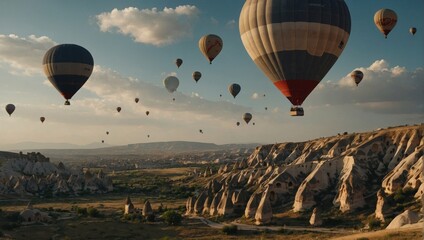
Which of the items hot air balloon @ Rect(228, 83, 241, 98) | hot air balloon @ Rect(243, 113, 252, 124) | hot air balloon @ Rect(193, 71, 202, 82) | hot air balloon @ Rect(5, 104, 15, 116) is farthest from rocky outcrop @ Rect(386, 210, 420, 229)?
hot air balloon @ Rect(5, 104, 15, 116)

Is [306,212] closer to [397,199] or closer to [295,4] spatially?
[397,199]

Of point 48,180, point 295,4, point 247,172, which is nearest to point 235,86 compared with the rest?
point 247,172

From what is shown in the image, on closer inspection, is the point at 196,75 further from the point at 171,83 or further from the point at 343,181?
the point at 343,181

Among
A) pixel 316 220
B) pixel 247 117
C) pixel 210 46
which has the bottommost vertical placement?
pixel 316 220

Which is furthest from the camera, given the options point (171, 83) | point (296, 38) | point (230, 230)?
point (171, 83)

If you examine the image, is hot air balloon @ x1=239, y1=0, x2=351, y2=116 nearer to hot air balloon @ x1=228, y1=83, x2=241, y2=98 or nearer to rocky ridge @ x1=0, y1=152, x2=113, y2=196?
hot air balloon @ x1=228, y1=83, x2=241, y2=98

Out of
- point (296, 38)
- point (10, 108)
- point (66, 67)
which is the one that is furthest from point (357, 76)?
point (10, 108)

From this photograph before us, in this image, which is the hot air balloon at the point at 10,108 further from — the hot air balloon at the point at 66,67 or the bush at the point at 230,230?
the bush at the point at 230,230

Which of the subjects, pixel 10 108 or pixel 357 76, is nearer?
pixel 357 76
